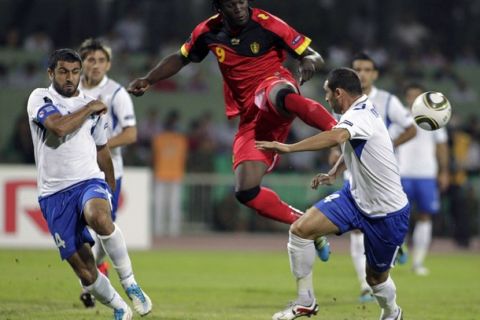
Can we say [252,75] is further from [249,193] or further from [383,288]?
Result: [383,288]

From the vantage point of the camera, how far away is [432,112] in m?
9.36

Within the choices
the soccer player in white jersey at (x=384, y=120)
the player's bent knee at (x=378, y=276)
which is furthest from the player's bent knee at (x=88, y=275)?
the soccer player in white jersey at (x=384, y=120)

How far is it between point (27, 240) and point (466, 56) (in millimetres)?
13720

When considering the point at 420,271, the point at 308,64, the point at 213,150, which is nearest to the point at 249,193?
the point at 308,64

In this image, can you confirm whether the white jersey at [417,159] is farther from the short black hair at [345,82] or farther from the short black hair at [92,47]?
the short black hair at [345,82]

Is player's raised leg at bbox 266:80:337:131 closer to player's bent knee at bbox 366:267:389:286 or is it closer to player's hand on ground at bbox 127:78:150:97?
player's hand on ground at bbox 127:78:150:97

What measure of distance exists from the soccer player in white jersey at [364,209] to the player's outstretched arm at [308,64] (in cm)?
43

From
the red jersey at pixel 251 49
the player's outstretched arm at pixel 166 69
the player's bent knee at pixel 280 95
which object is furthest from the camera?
the player's outstretched arm at pixel 166 69

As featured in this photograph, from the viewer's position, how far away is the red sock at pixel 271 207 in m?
9.69

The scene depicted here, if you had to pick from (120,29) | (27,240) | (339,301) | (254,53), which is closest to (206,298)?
(339,301)

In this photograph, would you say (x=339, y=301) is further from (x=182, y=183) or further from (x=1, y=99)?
(x=1, y=99)

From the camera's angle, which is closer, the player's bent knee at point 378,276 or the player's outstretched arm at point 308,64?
the player's bent knee at point 378,276

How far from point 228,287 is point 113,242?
4.66 metres

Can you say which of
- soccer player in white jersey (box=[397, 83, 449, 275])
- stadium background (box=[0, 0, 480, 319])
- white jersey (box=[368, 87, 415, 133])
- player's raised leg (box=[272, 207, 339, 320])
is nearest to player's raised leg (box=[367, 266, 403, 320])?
player's raised leg (box=[272, 207, 339, 320])
